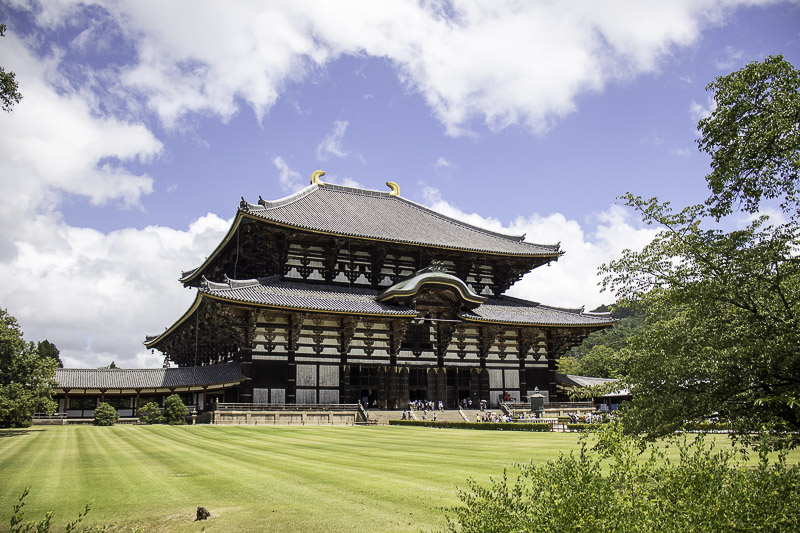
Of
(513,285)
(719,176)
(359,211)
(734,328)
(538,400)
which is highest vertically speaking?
(359,211)

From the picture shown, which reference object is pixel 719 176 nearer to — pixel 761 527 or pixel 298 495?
pixel 761 527

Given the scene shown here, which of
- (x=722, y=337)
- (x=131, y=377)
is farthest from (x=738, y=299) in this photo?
(x=131, y=377)

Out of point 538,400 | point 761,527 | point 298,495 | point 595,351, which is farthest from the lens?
point 595,351

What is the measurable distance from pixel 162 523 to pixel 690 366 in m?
9.28

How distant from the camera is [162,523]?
10.1 metres

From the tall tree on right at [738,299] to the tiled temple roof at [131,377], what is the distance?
124 ft

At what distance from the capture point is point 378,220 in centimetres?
4928

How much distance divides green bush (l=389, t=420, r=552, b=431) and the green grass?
4640 mm

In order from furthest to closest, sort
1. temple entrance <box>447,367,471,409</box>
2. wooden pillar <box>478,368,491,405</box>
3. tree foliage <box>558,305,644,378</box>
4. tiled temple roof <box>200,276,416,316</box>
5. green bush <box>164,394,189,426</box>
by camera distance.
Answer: wooden pillar <box>478,368,491,405</box> < temple entrance <box>447,367,471,409</box> < green bush <box>164,394,189,426</box> < tiled temple roof <box>200,276,416,316</box> < tree foliage <box>558,305,644,378</box>

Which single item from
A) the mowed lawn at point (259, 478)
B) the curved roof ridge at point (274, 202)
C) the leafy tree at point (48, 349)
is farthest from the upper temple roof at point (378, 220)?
the leafy tree at point (48, 349)

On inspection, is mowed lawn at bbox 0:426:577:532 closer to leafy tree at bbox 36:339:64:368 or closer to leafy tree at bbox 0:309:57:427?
leafy tree at bbox 0:309:57:427

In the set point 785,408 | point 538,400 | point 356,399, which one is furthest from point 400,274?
point 785,408

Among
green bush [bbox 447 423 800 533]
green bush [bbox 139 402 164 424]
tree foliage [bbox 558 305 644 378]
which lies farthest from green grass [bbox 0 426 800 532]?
green bush [bbox 139 402 164 424]

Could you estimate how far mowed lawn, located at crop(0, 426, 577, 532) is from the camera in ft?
33.1
